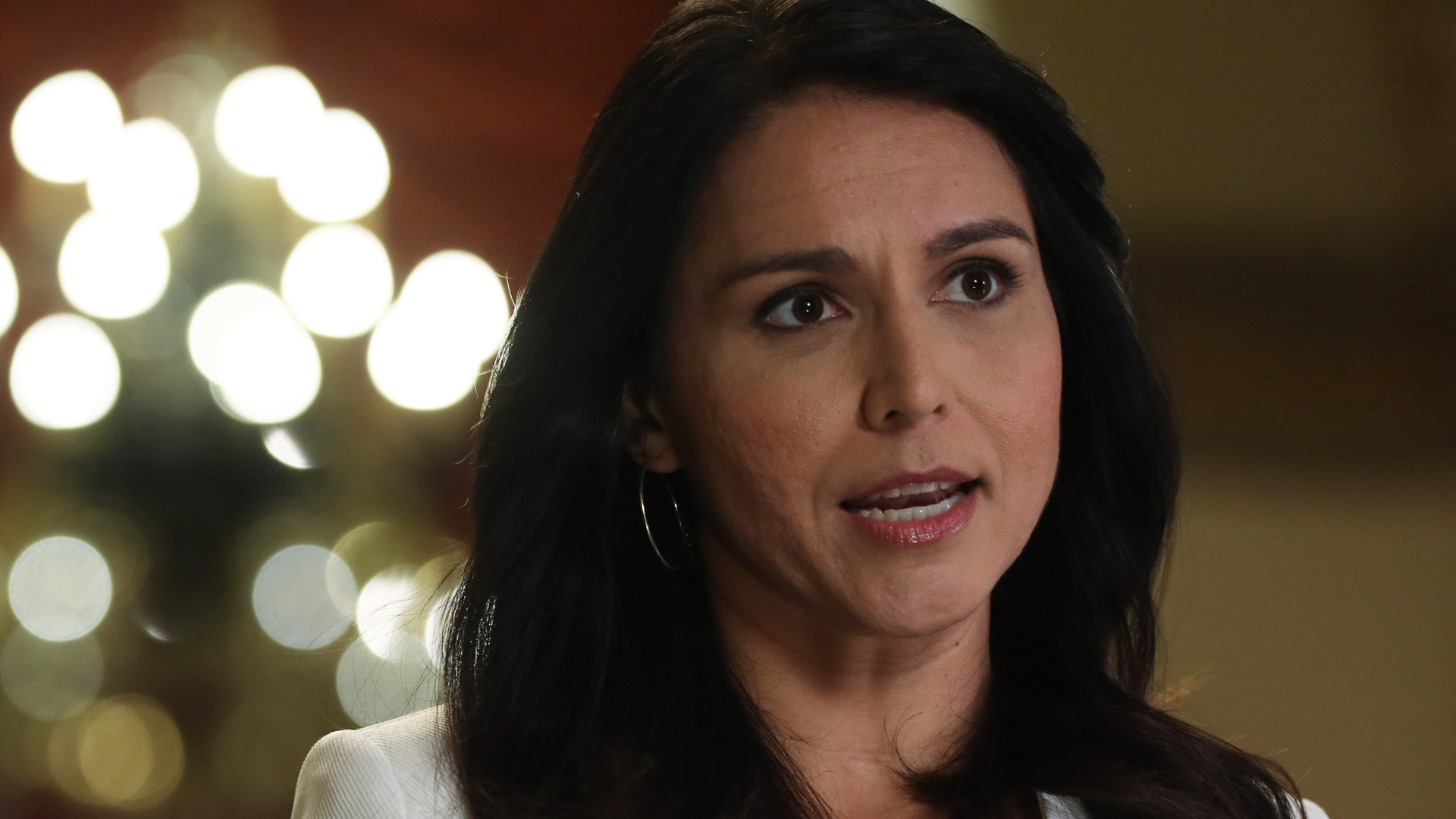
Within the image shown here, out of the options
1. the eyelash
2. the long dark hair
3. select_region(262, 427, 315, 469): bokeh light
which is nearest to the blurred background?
select_region(262, 427, 315, 469): bokeh light

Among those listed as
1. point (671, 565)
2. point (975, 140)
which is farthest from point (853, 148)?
point (671, 565)

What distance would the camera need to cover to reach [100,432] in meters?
3.58

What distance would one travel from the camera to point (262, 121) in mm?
3375

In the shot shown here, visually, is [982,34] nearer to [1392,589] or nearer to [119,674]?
[1392,589]

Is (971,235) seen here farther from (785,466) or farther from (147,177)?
(147,177)

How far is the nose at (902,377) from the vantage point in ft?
4.19

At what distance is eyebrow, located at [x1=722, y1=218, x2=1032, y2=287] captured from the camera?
4.34ft

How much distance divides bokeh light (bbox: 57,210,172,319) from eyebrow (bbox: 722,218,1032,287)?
2394 mm

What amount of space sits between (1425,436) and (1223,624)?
63 centimetres

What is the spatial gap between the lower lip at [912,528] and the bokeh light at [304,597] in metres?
2.56

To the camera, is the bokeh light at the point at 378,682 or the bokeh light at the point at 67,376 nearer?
the bokeh light at the point at 67,376

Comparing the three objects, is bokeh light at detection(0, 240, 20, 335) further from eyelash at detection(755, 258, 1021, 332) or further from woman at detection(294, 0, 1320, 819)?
eyelash at detection(755, 258, 1021, 332)

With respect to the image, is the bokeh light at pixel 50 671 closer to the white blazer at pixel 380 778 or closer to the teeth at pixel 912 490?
the white blazer at pixel 380 778

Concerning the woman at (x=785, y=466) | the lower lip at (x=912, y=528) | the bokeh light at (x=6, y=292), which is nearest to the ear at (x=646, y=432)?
the woman at (x=785, y=466)
